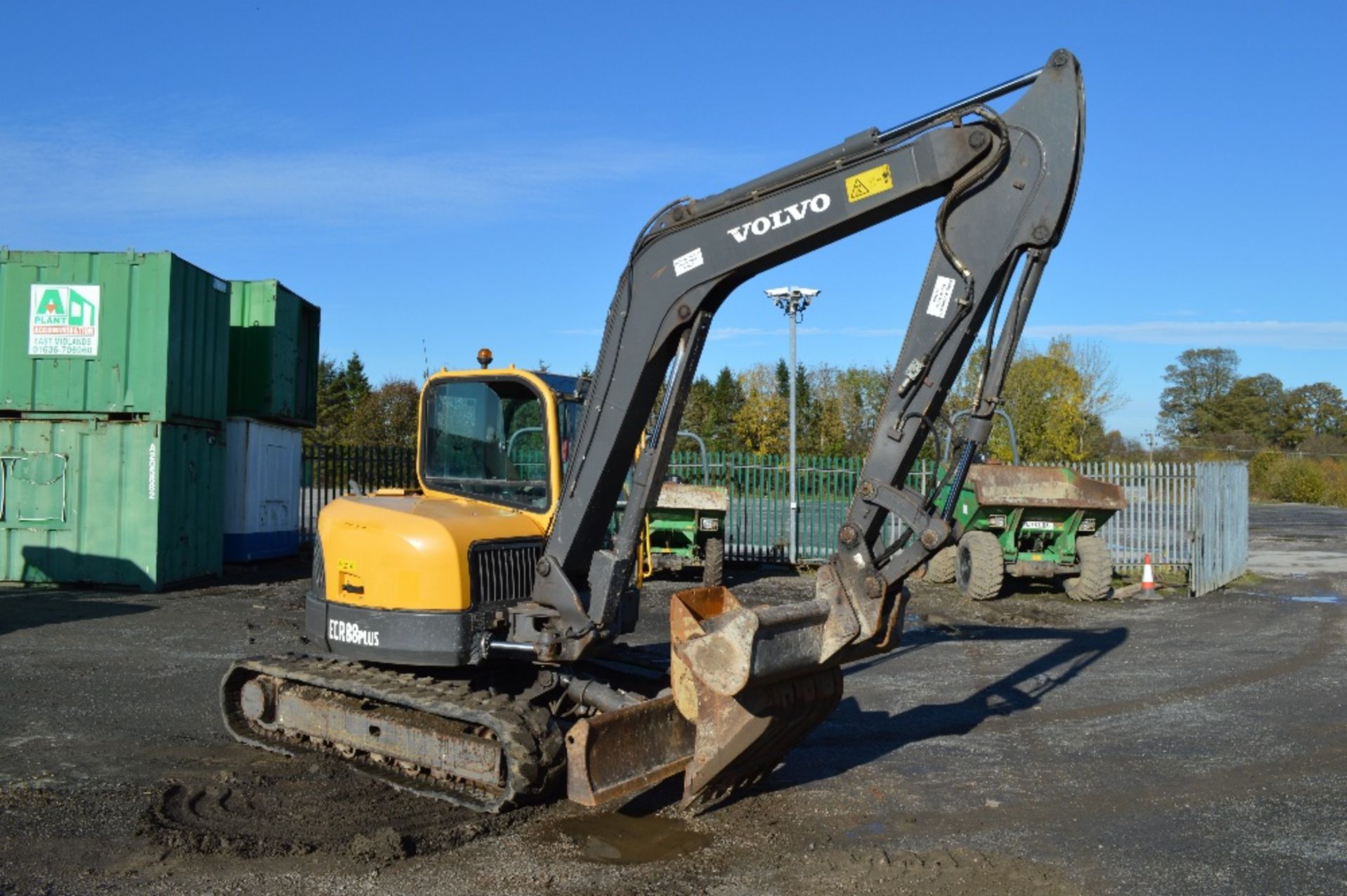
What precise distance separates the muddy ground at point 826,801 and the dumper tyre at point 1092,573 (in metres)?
4.95

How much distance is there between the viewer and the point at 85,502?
15961mm

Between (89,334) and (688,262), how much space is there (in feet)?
40.8

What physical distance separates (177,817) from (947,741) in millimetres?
5000

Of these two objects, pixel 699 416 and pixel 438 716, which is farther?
pixel 699 416

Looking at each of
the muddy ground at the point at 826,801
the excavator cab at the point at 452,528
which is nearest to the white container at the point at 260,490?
the muddy ground at the point at 826,801

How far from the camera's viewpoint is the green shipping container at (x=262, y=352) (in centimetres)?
1936

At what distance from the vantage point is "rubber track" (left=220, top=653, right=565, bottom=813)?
615 cm

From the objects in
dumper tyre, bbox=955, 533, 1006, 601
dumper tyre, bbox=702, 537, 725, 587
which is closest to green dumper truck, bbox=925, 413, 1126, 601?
dumper tyre, bbox=955, 533, 1006, 601

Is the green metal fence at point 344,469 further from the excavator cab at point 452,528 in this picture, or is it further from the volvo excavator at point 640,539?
the volvo excavator at point 640,539

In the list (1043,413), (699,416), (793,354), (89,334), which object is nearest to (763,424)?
(699,416)

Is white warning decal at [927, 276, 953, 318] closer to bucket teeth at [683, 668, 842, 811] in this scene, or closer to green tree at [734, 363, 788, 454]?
bucket teeth at [683, 668, 842, 811]

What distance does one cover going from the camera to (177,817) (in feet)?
20.6

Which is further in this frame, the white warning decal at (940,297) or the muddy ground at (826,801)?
the white warning decal at (940,297)

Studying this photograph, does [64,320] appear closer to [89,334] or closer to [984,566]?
[89,334]
